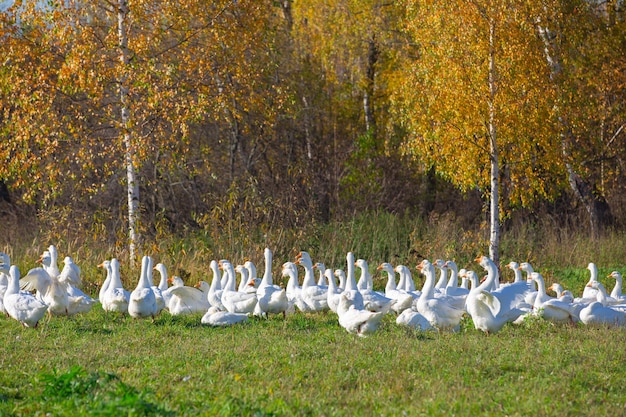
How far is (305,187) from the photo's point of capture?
24562 mm

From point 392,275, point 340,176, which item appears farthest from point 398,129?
point 392,275

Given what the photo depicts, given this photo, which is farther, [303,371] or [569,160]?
[569,160]

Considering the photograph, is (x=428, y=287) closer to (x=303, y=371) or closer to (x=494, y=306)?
(x=494, y=306)

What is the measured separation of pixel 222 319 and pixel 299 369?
380 centimetres

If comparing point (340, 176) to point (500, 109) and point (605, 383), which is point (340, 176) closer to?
point (500, 109)

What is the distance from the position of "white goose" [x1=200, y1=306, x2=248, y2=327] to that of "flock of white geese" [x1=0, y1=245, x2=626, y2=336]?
0.05ft

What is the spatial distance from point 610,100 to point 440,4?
777cm

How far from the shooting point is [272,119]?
19.6 metres

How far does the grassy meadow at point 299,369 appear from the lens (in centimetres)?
745

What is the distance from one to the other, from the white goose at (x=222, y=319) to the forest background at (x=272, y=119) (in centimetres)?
568

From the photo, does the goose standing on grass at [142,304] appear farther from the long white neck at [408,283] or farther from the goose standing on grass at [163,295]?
the long white neck at [408,283]

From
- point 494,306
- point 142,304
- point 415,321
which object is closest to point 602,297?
point 494,306

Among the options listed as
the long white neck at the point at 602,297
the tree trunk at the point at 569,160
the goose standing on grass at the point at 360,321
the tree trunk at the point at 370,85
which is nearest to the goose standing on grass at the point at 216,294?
the goose standing on grass at the point at 360,321

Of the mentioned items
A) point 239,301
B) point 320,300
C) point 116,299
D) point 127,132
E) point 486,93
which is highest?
point 486,93
